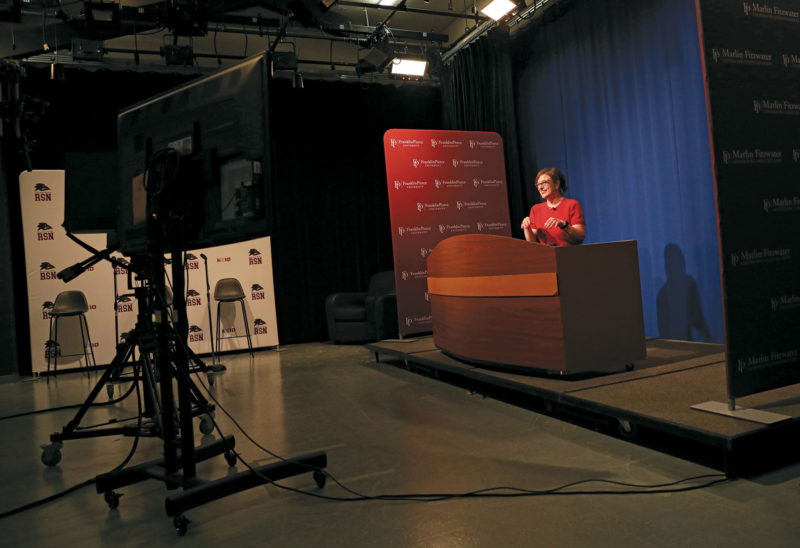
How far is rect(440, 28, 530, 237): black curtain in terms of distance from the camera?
6984 millimetres

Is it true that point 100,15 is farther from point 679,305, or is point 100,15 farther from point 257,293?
point 679,305

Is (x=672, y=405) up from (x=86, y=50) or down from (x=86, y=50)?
down

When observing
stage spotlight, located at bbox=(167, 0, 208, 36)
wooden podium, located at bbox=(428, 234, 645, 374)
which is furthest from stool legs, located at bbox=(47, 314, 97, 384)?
wooden podium, located at bbox=(428, 234, 645, 374)

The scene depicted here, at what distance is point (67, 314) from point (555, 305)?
16.9 feet

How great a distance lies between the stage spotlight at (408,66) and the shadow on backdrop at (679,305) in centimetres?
395

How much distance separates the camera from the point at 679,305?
5.02 m

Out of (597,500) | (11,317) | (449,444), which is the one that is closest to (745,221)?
(597,500)

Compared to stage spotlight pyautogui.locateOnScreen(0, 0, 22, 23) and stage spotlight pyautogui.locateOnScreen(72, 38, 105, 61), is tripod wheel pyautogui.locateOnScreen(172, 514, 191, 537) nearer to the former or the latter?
stage spotlight pyautogui.locateOnScreen(0, 0, 22, 23)

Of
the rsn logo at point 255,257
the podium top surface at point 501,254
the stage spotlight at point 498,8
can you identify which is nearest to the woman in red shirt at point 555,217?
the podium top surface at point 501,254

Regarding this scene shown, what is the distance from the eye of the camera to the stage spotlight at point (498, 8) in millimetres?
5867

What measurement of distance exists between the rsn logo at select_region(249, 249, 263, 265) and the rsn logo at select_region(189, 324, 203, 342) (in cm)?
106

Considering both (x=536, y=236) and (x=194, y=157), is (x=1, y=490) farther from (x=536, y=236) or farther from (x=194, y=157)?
(x=536, y=236)

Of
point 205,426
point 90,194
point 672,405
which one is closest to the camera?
point 672,405

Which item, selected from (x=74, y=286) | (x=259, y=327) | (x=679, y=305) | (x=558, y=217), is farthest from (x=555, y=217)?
(x=74, y=286)
